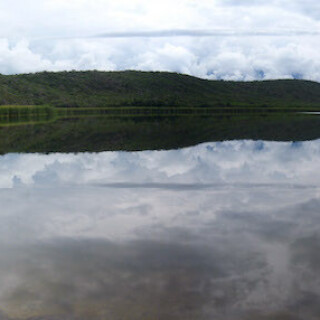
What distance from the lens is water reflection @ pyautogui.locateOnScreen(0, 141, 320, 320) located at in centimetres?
662

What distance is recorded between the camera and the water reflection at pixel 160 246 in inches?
261

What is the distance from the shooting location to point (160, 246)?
9.17 meters

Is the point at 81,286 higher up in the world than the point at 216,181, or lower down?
higher up

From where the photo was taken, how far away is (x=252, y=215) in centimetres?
1181

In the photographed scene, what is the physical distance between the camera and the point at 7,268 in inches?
315

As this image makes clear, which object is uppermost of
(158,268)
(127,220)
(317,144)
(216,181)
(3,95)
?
(158,268)

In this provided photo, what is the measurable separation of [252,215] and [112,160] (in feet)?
41.7

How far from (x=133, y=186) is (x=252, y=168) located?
6430 millimetres

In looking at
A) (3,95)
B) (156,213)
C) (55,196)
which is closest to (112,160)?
(55,196)

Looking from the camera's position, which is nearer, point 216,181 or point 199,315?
point 199,315

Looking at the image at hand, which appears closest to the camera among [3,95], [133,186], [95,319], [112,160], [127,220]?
[95,319]

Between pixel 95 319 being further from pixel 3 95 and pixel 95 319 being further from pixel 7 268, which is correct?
pixel 3 95

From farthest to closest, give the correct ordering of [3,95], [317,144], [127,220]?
[3,95]
[317,144]
[127,220]

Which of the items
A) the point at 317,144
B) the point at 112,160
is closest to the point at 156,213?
the point at 112,160
